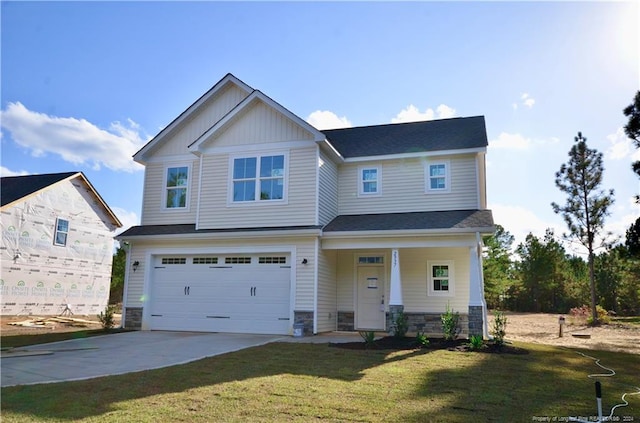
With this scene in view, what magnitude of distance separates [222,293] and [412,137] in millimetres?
8697

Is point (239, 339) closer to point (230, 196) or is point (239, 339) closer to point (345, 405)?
point (230, 196)

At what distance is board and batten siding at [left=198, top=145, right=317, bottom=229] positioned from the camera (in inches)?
561

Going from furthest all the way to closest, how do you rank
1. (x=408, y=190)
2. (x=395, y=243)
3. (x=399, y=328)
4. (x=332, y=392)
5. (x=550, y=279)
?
1. (x=550, y=279)
2. (x=408, y=190)
3. (x=395, y=243)
4. (x=399, y=328)
5. (x=332, y=392)

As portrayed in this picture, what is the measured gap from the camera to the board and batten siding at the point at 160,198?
53.0 ft

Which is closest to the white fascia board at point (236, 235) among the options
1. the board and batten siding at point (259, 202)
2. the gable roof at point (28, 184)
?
the board and batten siding at point (259, 202)

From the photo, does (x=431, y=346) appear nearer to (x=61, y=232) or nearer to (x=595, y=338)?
(x=595, y=338)

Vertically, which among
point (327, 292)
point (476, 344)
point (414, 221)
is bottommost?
point (476, 344)

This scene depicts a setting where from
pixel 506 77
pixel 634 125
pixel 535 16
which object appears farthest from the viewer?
pixel 634 125

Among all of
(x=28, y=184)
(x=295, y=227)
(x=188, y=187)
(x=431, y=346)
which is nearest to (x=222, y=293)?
(x=295, y=227)

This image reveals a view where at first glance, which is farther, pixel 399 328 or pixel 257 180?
pixel 257 180

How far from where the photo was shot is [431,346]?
427 inches

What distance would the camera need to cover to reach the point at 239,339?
494 inches

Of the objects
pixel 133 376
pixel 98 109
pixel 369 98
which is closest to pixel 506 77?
pixel 369 98

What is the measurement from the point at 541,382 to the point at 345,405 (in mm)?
3461
